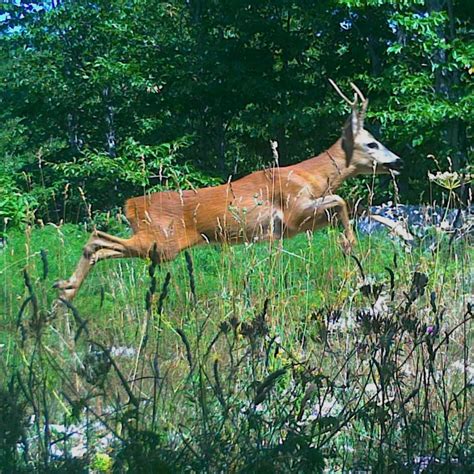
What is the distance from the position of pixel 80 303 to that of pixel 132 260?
2.34 m

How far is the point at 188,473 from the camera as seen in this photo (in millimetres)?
2477

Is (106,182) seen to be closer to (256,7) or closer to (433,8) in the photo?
(256,7)

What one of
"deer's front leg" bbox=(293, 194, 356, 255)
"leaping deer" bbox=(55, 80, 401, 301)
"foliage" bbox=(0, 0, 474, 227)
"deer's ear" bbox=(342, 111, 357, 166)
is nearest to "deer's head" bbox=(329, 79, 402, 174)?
"deer's ear" bbox=(342, 111, 357, 166)

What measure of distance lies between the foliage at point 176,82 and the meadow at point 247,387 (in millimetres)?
11202

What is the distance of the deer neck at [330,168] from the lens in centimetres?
975

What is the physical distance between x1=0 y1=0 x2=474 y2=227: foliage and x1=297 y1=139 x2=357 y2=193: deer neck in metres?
5.17

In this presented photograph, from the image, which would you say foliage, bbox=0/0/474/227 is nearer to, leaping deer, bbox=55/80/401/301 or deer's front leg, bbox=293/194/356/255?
leaping deer, bbox=55/80/401/301

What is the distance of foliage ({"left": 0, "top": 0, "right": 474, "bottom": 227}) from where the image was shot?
1655 cm

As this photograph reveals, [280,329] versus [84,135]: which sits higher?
[84,135]

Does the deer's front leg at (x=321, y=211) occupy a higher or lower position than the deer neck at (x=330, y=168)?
lower

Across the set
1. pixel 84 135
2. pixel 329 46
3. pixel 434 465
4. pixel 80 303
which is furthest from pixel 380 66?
pixel 434 465

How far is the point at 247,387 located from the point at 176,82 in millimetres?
15156

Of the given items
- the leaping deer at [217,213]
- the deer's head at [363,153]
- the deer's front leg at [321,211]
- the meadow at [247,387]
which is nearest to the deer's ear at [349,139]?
the deer's head at [363,153]

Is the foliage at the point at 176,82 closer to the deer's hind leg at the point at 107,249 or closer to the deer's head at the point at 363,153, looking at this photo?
the deer's head at the point at 363,153
